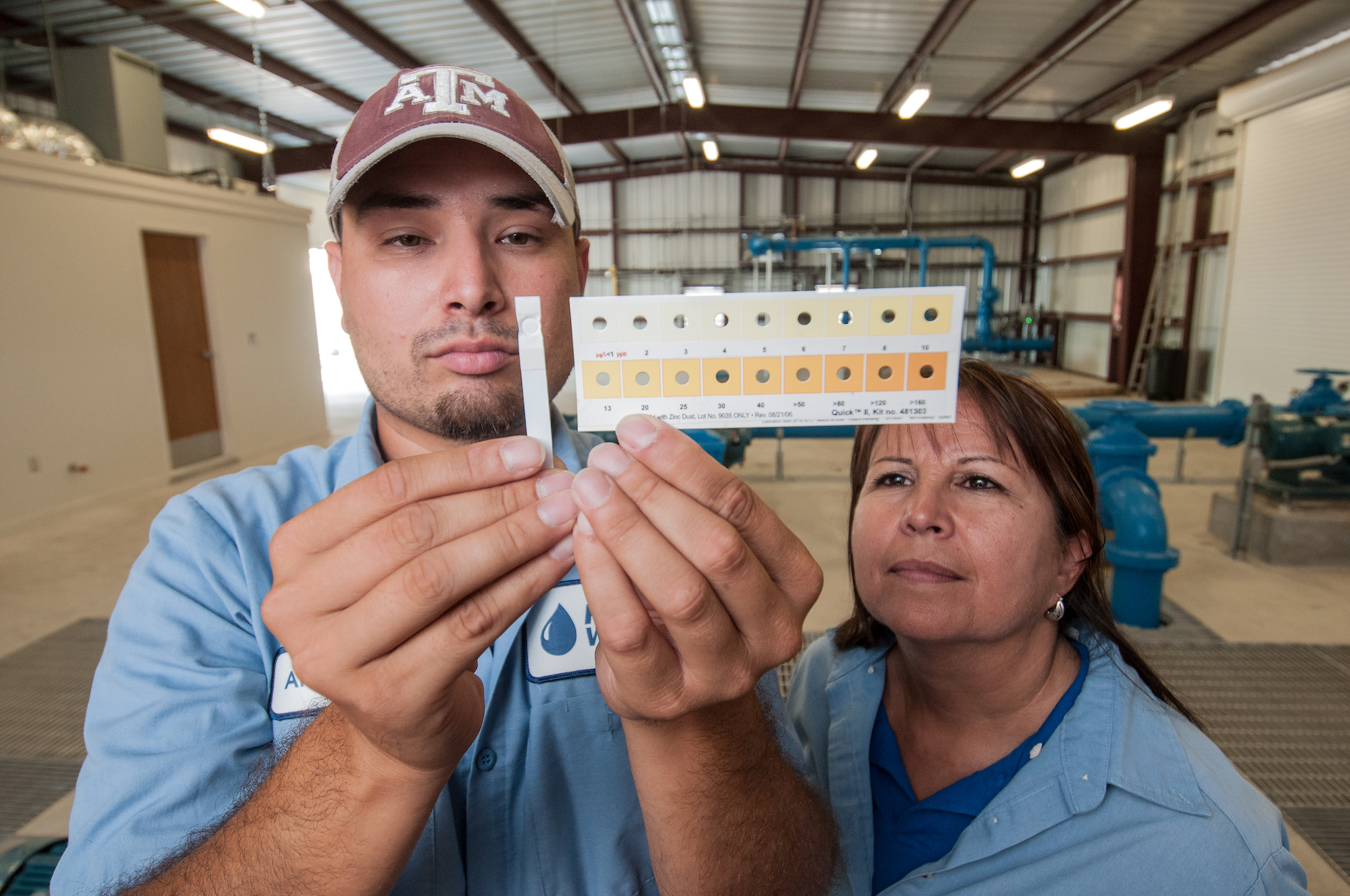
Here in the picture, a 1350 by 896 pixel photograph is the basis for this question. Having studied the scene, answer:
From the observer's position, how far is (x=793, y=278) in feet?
54.6

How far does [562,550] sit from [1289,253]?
11431mm

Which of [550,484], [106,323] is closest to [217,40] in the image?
[106,323]

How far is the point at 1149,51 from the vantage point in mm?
8938

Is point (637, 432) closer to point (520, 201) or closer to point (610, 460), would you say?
point (610, 460)

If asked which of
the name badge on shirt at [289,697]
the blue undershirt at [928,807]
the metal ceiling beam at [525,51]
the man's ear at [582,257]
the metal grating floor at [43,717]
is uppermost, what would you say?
the metal ceiling beam at [525,51]

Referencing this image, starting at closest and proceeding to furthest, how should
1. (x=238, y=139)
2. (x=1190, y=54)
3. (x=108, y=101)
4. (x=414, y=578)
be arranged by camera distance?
(x=414, y=578), (x=108, y=101), (x=238, y=139), (x=1190, y=54)

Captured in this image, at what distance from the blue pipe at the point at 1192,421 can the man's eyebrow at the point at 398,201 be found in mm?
4643

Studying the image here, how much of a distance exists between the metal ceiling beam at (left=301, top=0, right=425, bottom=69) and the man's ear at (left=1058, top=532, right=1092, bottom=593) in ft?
24.1

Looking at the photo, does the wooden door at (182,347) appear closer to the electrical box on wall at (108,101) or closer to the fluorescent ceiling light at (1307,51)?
the electrical box on wall at (108,101)

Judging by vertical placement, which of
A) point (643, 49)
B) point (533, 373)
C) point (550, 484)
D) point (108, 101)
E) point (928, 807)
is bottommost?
point (928, 807)

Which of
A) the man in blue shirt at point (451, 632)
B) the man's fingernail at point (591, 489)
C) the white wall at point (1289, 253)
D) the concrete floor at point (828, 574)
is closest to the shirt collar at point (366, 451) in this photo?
the man in blue shirt at point (451, 632)

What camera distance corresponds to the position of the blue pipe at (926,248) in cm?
1248

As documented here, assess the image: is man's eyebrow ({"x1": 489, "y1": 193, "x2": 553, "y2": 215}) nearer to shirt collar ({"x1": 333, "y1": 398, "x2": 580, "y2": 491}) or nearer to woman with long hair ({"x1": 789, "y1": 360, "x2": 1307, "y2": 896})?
shirt collar ({"x1": 333, "y1": 398, "x2": 580, "y2": 491})

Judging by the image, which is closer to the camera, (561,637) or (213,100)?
(561,637)
